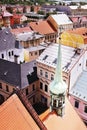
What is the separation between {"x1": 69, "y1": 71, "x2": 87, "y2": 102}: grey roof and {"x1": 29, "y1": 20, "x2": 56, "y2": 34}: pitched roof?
5087 cm

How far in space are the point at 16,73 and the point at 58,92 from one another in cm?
2204

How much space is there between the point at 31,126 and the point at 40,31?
72.8 m

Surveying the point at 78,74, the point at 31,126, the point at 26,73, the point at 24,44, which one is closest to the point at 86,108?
the point at 78,74

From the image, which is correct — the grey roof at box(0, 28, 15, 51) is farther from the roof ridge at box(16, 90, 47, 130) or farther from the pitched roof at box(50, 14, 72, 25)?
the pitched roof at box(50, 14, 72, 25)

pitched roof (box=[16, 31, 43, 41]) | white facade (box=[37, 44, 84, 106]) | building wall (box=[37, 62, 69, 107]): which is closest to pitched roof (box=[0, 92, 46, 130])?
white facade (box=[37, 44, 84, 106])

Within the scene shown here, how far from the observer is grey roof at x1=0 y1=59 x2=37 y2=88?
42062 millimetres

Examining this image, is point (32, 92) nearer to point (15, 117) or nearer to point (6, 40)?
point (6, 40)

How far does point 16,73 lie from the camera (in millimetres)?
42719

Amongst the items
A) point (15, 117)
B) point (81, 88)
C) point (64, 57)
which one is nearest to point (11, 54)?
point (64, 57)

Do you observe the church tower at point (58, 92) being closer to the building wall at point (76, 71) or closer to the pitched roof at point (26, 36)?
the building wall at point (76, 71)

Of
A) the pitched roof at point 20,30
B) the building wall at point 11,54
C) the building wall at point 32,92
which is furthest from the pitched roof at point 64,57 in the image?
the pitched roof at point 20,30

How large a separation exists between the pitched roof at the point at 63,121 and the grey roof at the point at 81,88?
37.0 ft

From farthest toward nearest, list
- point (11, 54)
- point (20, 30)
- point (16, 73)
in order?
1. point (20, 30)
2. point (11, 54)
3. point (16, 73)

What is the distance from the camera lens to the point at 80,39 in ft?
244
